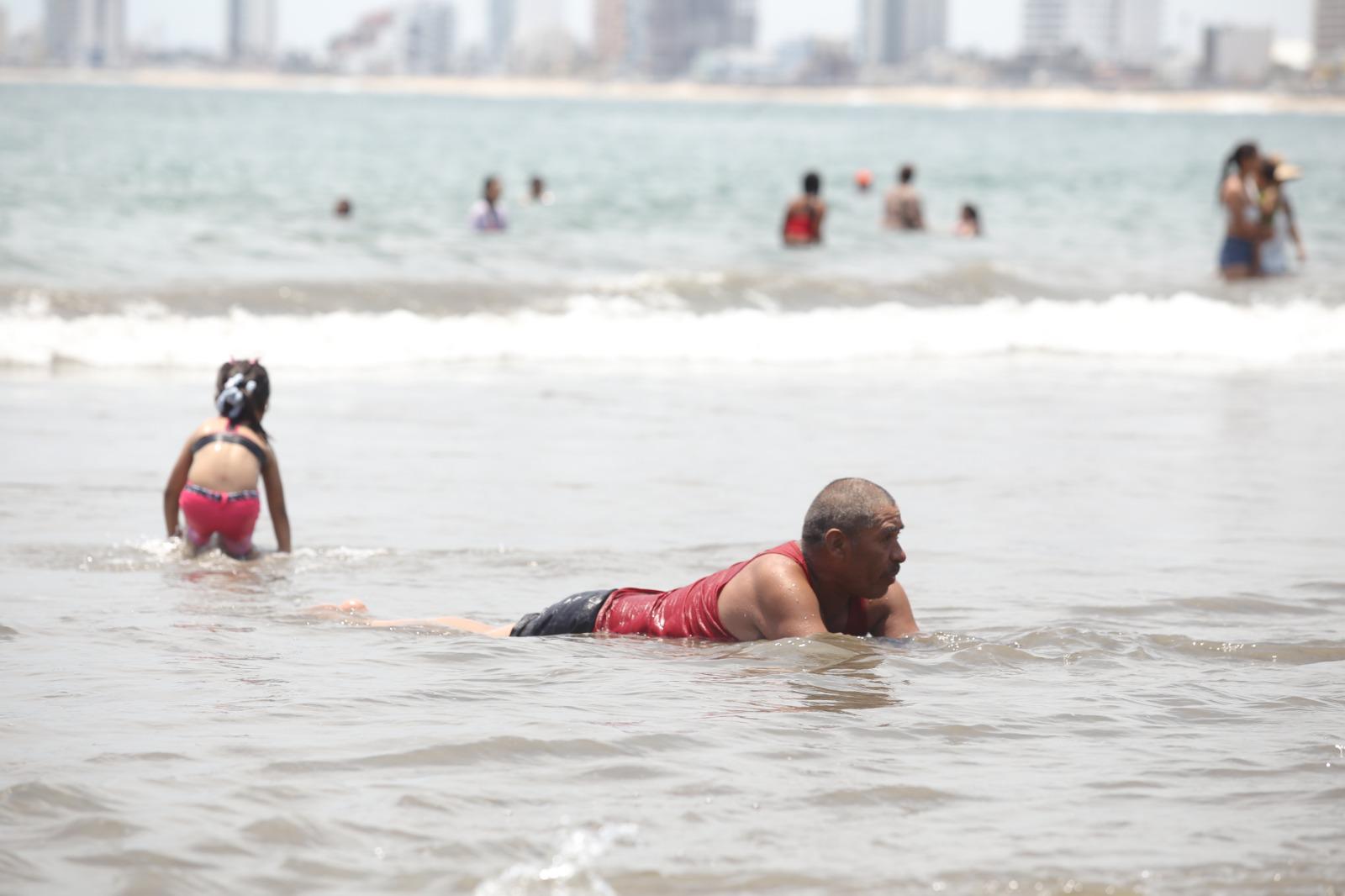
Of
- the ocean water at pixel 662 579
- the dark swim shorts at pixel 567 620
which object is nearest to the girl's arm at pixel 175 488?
the ocean water at pixel 662 579

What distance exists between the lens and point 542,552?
26.4 feet

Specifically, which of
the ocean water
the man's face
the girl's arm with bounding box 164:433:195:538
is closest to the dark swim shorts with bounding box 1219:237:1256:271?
the ocean water

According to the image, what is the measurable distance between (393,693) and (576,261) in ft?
57.8

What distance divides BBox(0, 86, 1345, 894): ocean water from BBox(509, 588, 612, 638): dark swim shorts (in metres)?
0.12

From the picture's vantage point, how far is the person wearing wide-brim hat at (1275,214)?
17953mm

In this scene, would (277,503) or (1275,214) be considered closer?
(277,503)

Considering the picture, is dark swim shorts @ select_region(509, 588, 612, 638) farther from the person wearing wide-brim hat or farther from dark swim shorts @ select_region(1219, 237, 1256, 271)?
dark swim shorts @ select_region(1219, 237, 1256, 271)

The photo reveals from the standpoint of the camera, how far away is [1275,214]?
18672mm

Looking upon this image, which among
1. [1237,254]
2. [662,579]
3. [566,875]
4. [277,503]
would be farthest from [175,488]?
[1237,254]

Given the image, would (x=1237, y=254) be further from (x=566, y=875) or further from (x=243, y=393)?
(x=566, y=875)

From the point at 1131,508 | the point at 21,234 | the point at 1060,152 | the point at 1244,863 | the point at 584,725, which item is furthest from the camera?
the point at 1060,152

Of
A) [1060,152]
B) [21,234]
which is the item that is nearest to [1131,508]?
[21,234]

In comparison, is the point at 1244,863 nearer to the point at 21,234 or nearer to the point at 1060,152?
the point at 21,234

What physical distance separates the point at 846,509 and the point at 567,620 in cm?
122
